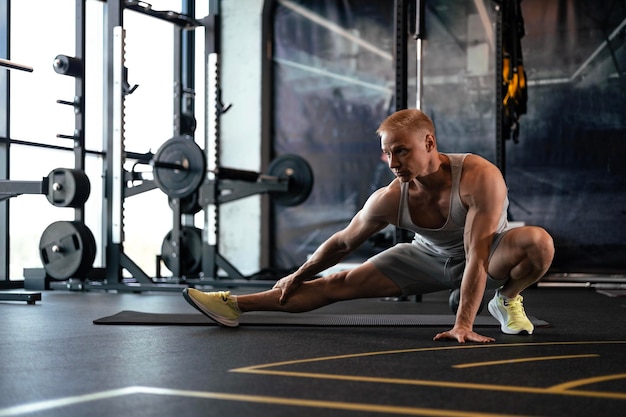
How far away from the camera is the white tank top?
2.95m

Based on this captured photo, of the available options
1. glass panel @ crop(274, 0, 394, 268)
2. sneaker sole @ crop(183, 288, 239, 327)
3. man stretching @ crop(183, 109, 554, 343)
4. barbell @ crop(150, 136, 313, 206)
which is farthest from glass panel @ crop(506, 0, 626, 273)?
sneaker sole @ crop(183, 288, 239, 327)

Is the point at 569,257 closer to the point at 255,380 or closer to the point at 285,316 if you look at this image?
the point at 285,316

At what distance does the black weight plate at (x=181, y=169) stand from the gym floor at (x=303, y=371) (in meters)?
2.87

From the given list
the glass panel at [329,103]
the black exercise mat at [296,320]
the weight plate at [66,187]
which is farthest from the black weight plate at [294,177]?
the black exercise mat at [296,320]

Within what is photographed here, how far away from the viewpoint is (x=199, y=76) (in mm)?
7859

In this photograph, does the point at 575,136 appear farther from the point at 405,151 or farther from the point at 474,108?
the point at 405,151

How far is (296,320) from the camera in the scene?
3.64 meters

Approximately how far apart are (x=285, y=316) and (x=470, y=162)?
1232mm

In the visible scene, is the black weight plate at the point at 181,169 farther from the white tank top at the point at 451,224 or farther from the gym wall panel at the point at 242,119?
the white tank top at the point at 451,224

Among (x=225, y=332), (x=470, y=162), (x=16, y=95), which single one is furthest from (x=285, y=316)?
(x=16, y=95)

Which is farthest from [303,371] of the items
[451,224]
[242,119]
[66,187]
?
[242,119]

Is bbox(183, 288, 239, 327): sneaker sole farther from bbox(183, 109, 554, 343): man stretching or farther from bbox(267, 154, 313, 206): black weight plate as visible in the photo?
bbox(267, 154, 313, 206): black weight plate

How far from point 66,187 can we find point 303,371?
4083mm

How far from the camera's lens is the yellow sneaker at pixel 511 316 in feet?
10.5
